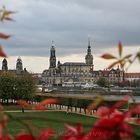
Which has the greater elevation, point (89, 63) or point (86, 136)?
point (89, 63)

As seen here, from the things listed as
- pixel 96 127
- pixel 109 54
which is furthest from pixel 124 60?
pixel 96 127

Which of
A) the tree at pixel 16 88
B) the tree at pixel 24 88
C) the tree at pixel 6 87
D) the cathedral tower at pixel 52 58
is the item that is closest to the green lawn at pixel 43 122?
the tree at pixel 24 88

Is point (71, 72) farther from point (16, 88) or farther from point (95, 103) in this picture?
point (95, 103)

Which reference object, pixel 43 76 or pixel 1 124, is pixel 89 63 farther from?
pixel 1 124

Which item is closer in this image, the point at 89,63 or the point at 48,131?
the point at 48,131

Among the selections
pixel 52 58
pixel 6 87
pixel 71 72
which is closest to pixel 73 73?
pixel 71 72

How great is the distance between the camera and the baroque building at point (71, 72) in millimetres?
176375

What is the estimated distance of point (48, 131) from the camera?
1763 millimetres

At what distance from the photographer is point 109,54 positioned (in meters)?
1.72

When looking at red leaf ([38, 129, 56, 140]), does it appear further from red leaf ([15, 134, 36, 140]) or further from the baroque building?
the baroque building

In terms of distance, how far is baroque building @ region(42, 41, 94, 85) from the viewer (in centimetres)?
17638

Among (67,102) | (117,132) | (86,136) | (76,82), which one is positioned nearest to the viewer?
(117,132)

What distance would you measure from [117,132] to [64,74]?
575 feet

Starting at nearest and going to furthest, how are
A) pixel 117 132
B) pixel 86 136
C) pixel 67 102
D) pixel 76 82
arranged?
pixel 117 132 → pixel 86 136 → pixel 67 102 → pixel 76 82
